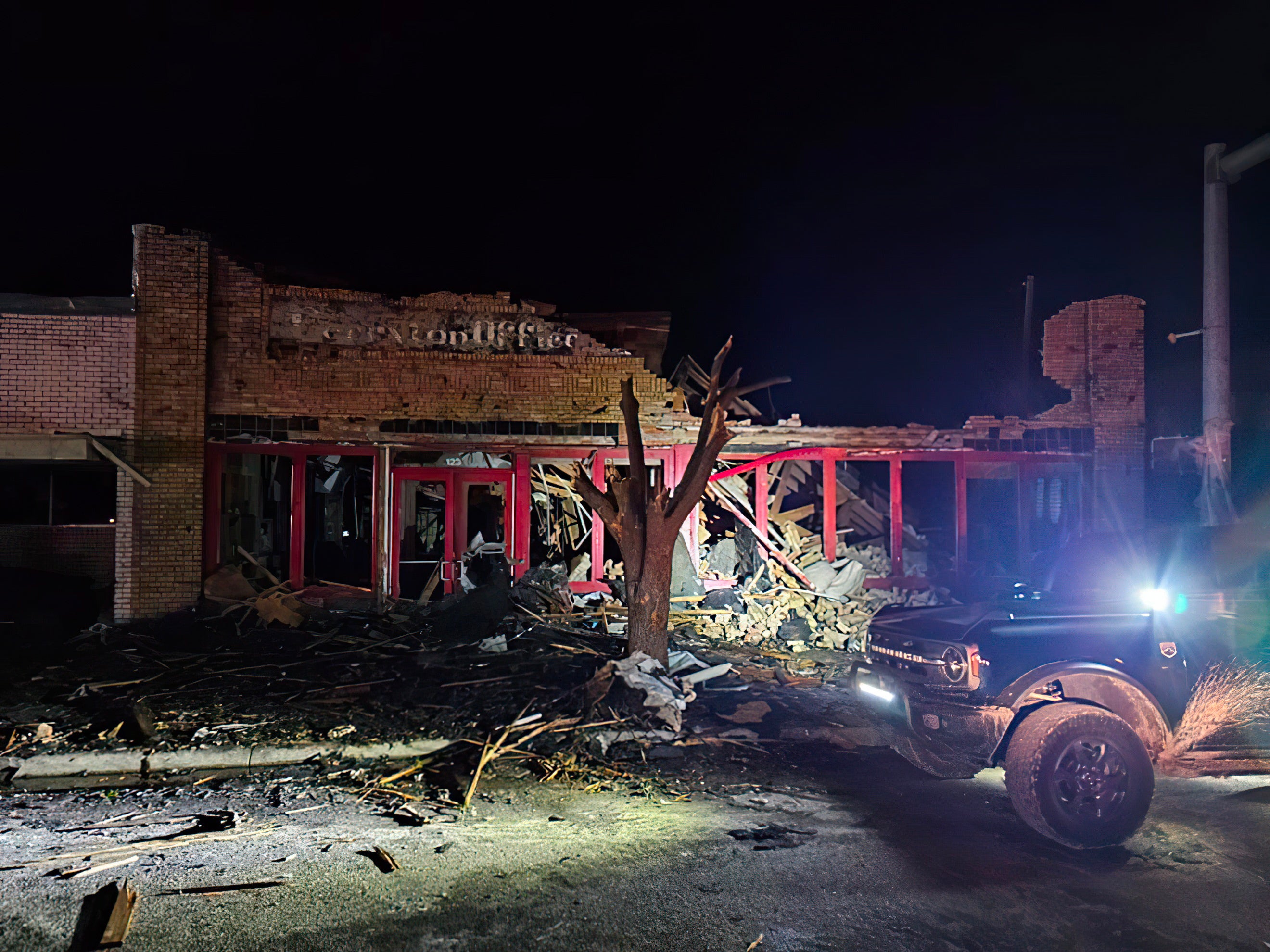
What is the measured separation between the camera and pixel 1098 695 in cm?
484

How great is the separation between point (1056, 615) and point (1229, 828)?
5.83ft

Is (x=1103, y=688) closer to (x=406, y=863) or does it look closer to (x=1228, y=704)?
(x=1228, y=704)

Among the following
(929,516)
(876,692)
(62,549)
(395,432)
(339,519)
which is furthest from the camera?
(339,519)

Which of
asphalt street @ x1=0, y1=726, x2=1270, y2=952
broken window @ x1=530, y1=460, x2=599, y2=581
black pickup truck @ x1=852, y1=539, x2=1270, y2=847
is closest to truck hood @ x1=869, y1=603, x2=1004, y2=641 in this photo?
black pickup truck @ x1=852, y1=539, x2=1270, y2=847

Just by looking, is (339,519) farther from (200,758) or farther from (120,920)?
(120,920)

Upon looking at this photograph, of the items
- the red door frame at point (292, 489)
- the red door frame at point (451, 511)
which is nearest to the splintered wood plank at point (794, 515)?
the red door frame at point (451, 511)

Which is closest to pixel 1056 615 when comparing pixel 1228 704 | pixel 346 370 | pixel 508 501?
Answer: pixel 1228 704

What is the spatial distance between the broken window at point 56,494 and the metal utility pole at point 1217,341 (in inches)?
755

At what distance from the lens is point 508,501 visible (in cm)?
1306

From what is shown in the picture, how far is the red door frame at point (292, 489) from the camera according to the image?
40.1 ft

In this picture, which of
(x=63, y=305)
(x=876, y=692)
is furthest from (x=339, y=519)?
(x=876, y=692)

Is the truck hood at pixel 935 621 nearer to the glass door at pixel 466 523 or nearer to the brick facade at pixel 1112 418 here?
the glass door at pixel 466 523

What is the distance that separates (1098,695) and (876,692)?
57.2 inches

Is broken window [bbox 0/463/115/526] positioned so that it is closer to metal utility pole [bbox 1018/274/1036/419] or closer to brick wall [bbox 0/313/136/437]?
brick wall [bbox 0/313/136/437]
